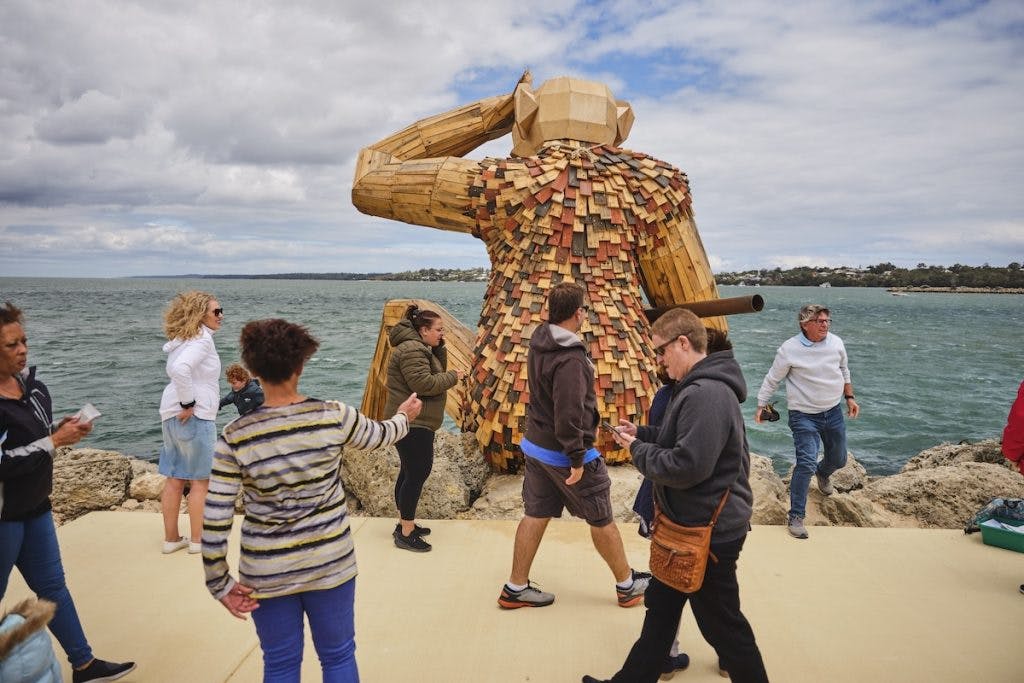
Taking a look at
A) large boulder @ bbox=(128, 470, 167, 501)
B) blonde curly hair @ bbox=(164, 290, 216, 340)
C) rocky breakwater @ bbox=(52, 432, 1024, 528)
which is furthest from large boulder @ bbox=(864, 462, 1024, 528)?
large boulder @ bbox=(128, 470, 167, 501)

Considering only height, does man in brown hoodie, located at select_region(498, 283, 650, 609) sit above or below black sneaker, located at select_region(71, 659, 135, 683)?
above

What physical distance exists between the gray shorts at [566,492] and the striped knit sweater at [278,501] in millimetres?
1150

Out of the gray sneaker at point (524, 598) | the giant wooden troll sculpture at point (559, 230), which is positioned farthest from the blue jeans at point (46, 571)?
the giant wooden troll sculpture at point (559, 230)

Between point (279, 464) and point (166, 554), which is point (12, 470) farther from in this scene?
point (166, 554)

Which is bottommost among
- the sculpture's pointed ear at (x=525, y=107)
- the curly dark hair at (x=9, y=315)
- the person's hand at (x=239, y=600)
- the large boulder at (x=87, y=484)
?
the large boulder at (x=87, y=484)

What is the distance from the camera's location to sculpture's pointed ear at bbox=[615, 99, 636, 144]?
4445 mm

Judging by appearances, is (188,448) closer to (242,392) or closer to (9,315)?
(242,392)

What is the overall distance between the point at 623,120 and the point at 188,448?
11.3 ft

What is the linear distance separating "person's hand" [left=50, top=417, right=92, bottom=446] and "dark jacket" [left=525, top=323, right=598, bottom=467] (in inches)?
65.9

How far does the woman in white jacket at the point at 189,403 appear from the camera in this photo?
337 cm

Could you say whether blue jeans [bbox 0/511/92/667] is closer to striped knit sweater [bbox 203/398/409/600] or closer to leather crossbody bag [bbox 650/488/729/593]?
striped knit sweater [bbox 203/398/409/600]

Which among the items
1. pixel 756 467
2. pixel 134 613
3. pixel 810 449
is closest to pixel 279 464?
pixel 134 613

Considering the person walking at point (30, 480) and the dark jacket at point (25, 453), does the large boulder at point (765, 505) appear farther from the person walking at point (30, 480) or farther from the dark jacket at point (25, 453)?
the dark jacket at point (25, 453)

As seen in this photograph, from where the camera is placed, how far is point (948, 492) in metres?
4.86
